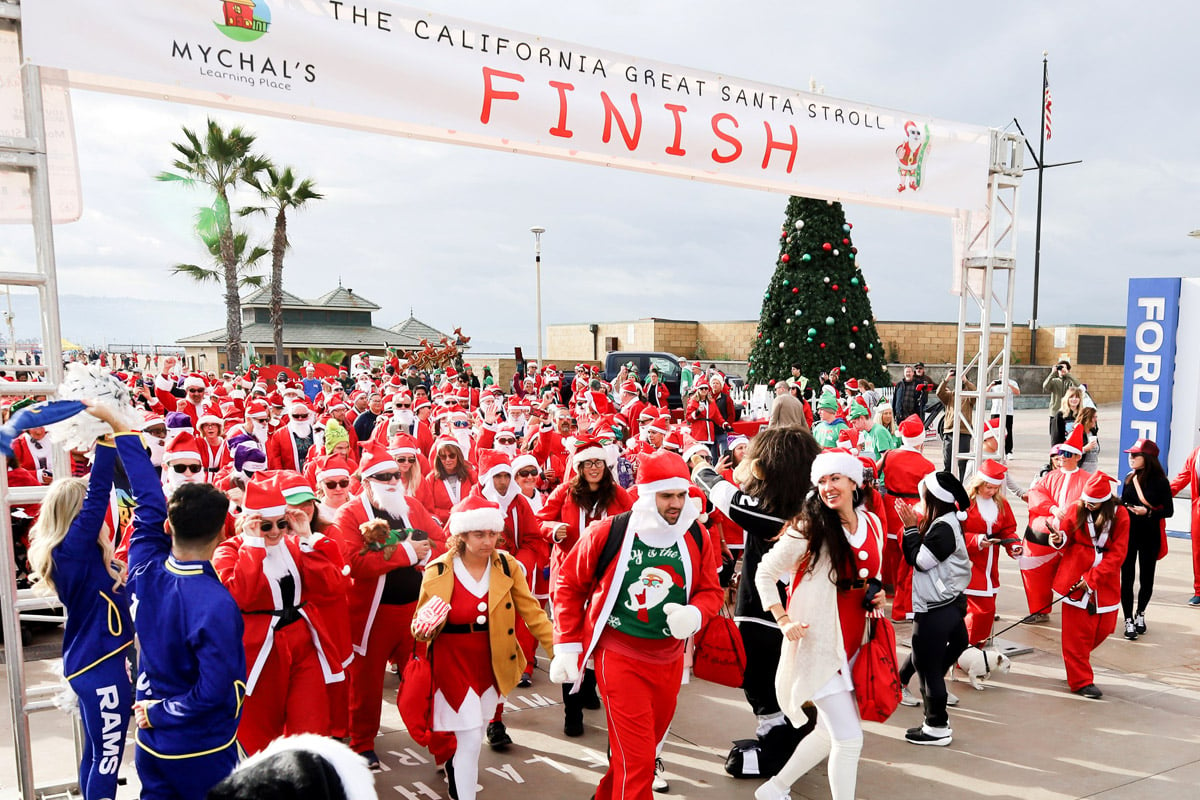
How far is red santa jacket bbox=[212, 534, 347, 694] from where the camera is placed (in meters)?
3.79

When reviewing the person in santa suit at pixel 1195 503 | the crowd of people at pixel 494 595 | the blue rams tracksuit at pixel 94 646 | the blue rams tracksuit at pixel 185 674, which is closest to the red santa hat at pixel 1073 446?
the crowd of people at pixel 494 595

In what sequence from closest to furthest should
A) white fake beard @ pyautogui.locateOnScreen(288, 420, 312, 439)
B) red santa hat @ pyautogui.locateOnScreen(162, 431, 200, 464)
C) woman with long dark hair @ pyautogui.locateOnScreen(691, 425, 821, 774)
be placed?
woman with long dark hair @ pyautogui.locateOnScreen(691, 425, 821, 774) → red santa hat @ pyautogui.locateOnScreen(162, 431, 200, 464) → white fake beard @ pyautogui.locateOnScreen(288, 420, 312, 439)

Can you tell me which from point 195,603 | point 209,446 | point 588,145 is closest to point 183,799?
point 195,603

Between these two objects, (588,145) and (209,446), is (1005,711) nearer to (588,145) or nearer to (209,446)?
(588,145)

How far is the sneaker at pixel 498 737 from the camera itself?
4934mm

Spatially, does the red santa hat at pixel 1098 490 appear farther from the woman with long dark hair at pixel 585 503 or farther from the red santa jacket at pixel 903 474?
the woman with long dark hair at pixel 585 503

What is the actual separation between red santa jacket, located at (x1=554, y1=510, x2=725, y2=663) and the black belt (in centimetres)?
126

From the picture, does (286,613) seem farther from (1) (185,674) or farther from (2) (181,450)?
(2) (181,450)

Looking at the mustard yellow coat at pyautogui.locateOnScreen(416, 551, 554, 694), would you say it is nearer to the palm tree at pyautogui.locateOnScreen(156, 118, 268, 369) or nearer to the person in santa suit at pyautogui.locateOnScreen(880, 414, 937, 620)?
the person in santa suit at pyautogui.locateOnScreen(880, 414, 937, 620)

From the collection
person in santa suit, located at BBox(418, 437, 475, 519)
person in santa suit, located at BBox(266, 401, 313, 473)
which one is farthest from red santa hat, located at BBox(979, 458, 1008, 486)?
person in santa suit, located at BBox(266, 401, 313, 473)

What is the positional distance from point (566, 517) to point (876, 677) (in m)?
2.35

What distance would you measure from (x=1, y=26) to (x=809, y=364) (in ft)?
60.5

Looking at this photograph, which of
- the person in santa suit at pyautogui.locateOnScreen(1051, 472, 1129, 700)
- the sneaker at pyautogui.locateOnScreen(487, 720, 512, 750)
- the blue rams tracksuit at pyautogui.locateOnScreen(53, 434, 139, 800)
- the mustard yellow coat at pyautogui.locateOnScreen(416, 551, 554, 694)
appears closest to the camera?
the blue rams tracksuit at pyautogui.locateOnScreen(53, 434, 139, 800)

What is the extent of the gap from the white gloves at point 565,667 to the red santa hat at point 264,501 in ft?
4.84
